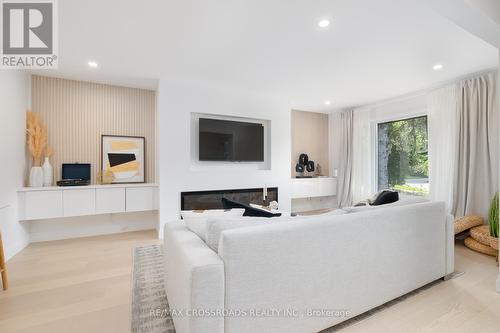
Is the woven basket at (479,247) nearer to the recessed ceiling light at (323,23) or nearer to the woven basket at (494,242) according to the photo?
the woven basket at (494,242)

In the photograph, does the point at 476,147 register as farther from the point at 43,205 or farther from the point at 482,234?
the point at 43,205

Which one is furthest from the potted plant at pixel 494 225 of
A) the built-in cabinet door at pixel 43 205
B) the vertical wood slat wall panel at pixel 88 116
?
the built-in cabinet door at pixel 43 205

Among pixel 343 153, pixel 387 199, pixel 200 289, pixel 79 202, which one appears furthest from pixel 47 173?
pixel 343 153

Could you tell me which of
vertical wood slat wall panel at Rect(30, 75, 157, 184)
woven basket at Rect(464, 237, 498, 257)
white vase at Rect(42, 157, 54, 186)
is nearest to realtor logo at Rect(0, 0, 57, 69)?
vertical wood slat wall panel at Rect(30, 75, 157, 184)

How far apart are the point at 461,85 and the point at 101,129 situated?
5669 millimetres

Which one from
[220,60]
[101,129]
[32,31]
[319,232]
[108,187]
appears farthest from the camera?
[101,129]

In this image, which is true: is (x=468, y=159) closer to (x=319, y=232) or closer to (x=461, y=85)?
(x=461, y=85)

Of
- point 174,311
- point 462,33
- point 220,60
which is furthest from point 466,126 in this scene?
point 174,311

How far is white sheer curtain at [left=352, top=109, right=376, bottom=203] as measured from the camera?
5066 millimetres

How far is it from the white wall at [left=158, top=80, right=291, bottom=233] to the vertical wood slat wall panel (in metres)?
0.62

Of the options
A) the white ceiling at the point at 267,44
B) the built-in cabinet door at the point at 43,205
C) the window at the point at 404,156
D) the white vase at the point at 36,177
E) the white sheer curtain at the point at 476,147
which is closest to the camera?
the white ceiling at the point at 267,44

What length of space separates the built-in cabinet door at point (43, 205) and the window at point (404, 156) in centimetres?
572

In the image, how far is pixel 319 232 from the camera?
4.83 ft

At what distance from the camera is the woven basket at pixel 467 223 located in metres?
3.09
